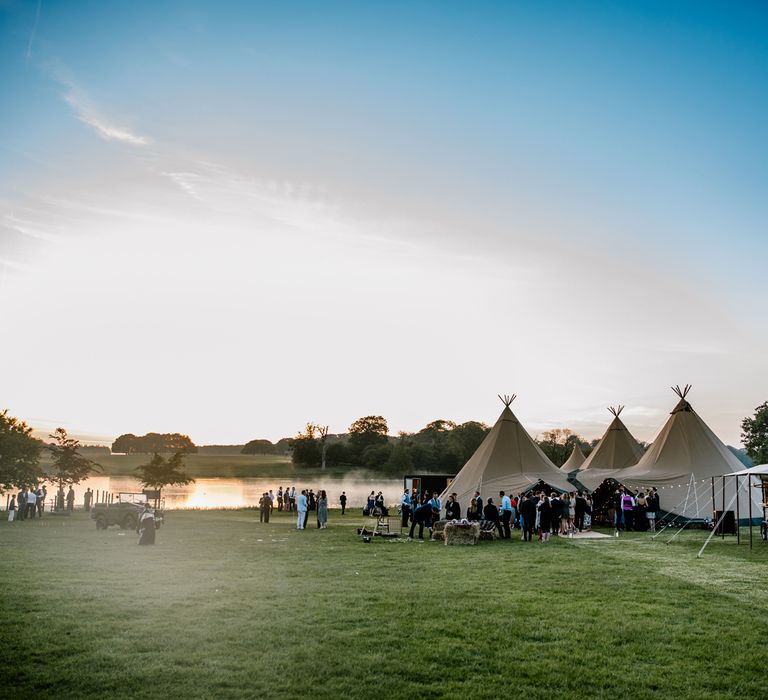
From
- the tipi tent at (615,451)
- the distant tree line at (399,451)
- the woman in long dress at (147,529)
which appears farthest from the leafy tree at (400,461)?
the woman in long dress at (147,529)

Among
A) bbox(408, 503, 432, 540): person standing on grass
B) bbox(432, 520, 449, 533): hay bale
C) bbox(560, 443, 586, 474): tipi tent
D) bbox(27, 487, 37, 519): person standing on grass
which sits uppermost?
bbox(560, 443, 586, 474): tipi tent

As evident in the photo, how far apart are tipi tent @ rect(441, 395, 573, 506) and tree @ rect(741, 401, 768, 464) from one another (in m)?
27.1

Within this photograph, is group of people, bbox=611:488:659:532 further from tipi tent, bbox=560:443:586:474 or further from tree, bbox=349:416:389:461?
tree, bbox=349:416:389:461

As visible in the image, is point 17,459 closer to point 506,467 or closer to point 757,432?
point 506,467

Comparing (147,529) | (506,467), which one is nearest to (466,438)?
(506,467)

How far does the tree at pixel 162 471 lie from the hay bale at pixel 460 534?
41847 mm

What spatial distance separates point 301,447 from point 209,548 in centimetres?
7689

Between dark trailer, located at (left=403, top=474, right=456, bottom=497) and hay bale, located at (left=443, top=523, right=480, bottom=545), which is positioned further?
dark trailer, located at (left=403, top=474, right=456, bottom=497)

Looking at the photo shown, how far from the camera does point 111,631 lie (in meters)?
8.24

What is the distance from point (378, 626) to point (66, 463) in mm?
45608

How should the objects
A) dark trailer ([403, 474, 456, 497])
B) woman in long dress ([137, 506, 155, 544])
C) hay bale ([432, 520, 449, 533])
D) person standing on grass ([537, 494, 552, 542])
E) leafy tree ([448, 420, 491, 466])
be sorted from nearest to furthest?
woman in long dress ([137, 506, 155, 544]) → person standing on grass ([537, 494, 552, 542]) → hay bale ([432, 520, 449, 533]) → dark trailer ([403, 474, 456, 497]) → leafy tree ([448, 420, 491, 466])

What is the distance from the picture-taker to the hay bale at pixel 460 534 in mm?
19844

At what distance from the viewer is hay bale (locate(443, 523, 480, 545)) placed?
19.8 metres

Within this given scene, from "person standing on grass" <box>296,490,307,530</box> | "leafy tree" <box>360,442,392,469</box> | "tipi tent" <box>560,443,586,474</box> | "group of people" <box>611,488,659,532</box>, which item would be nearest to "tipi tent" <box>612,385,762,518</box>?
"group of people" <box>611,488,659,532</box>
